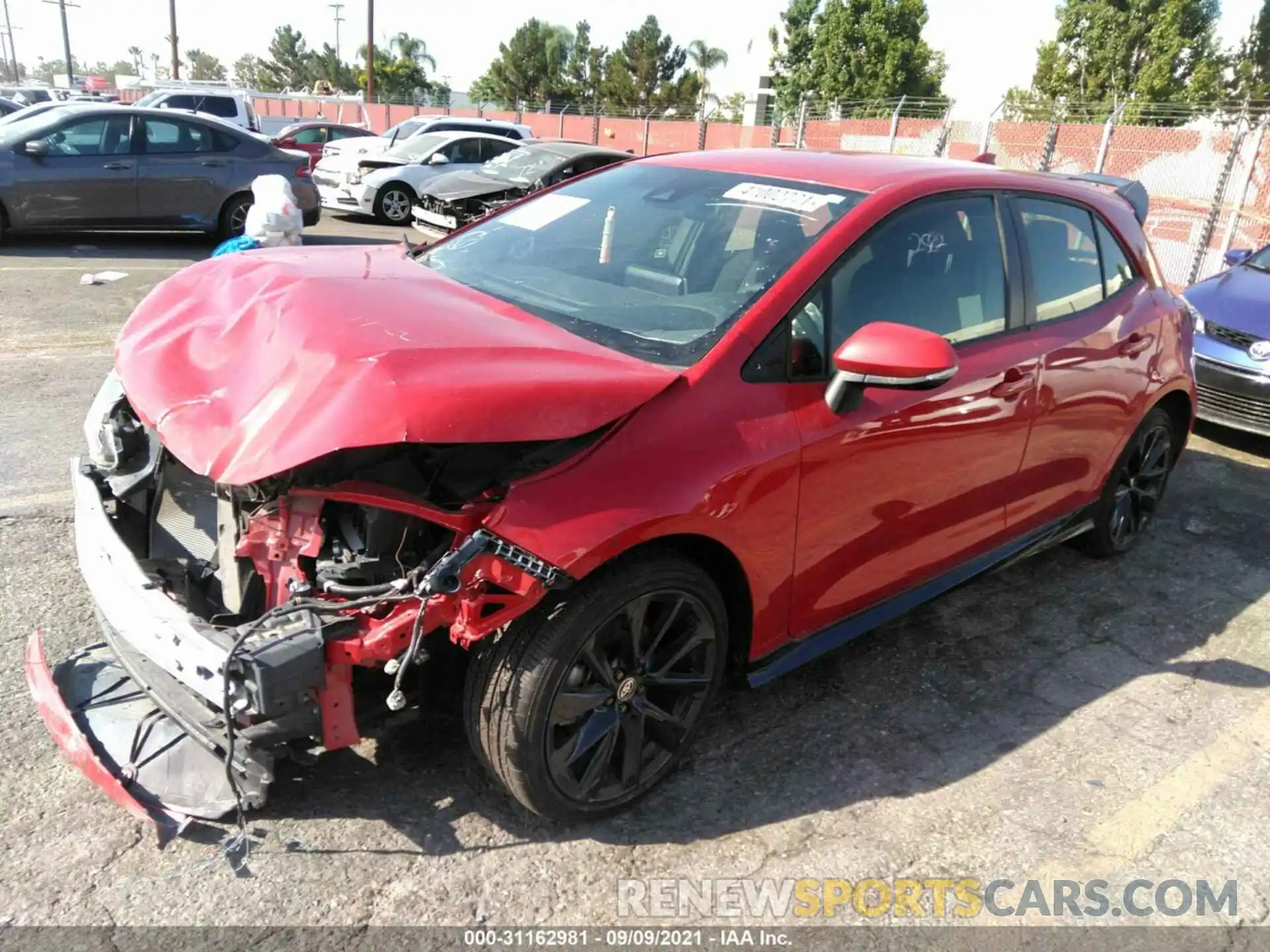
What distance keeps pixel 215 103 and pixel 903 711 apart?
64.7 ft

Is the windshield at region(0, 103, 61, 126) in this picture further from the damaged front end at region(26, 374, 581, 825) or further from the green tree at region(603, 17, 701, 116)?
the green tree at region(603, 17, 701, 116)

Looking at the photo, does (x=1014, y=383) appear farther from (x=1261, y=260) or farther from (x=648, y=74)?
(x=648, y=74)

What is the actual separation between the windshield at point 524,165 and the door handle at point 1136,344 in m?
8.96

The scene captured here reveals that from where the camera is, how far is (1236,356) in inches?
252

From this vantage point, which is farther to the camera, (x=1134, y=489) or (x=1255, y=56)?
(x=1255, y=56)

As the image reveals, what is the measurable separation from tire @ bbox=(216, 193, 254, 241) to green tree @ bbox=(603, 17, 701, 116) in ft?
170

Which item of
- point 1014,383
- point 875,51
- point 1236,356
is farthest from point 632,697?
point 875,51

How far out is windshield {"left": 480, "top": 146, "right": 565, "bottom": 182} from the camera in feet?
39.0

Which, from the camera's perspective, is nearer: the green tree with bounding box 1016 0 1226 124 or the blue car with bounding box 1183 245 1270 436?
the blue car with bounding box 1183 245 1270 436

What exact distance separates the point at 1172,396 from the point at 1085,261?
112 cm

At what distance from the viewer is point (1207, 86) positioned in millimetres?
36781

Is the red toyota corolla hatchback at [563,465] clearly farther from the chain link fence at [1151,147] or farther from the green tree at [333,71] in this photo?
the green tree at [333,71]

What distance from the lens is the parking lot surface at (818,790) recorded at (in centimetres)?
232

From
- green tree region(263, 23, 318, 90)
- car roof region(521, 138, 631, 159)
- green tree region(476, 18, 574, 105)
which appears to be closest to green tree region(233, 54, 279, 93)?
green tree region(263, 23, 318, 90)
